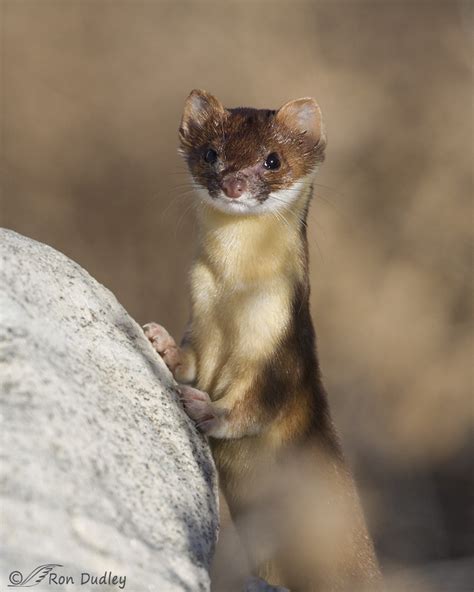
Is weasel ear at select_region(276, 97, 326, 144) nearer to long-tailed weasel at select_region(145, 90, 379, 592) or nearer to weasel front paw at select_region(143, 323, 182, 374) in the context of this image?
long-tailed weasel at select_region(145, 90, 379, 592)

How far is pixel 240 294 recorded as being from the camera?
10.5 ft

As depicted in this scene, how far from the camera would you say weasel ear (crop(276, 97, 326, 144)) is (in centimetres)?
337

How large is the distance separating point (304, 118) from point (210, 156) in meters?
0.37

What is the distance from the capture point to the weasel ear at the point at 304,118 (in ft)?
11.0

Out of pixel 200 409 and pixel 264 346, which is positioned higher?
pixel 264 346

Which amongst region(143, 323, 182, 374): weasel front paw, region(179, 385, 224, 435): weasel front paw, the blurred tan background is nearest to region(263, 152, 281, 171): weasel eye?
region(143, 323, 182, 374): weasel front paw

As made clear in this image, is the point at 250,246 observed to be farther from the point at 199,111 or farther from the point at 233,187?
the point at 199,111

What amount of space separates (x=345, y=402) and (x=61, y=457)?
436cm

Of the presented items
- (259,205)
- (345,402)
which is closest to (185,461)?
(259,205)

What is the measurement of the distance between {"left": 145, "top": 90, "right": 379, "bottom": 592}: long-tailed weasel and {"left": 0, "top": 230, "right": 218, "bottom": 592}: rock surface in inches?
12.1
